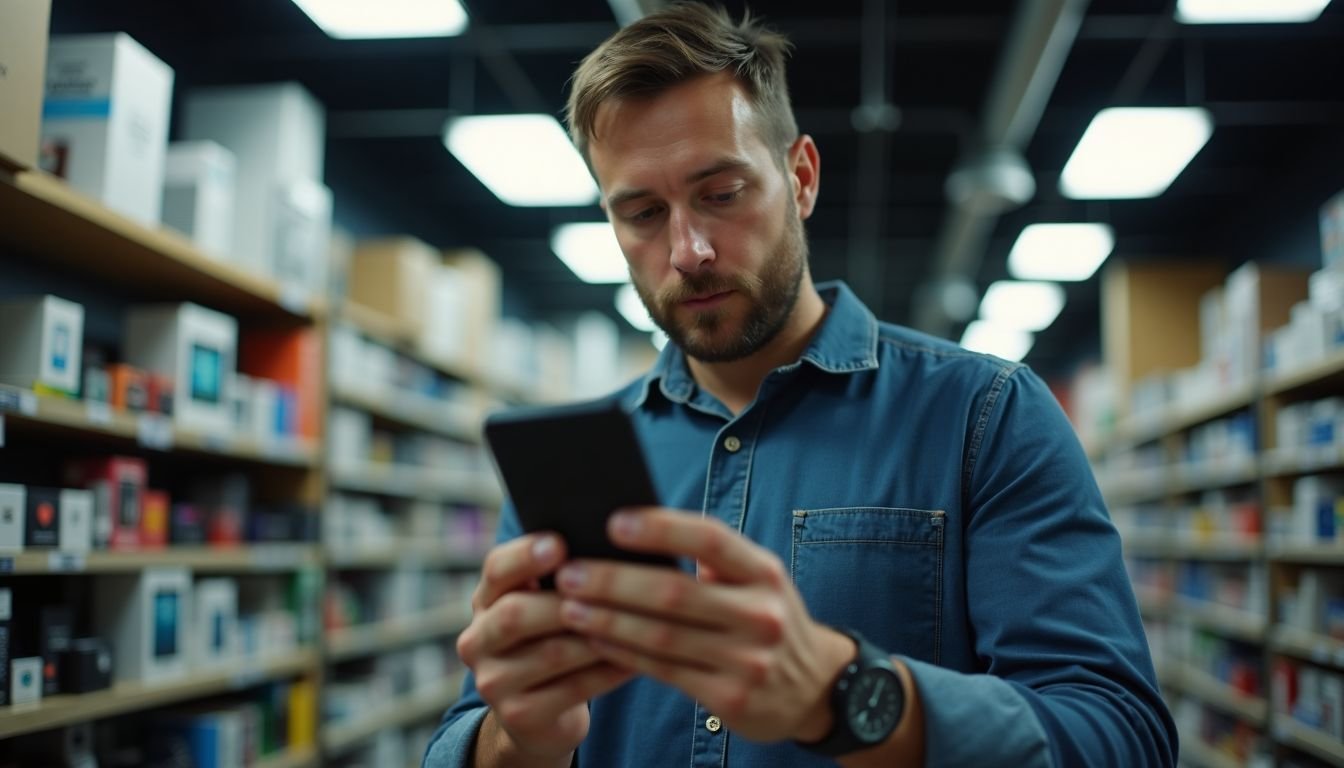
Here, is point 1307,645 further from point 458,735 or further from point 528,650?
point 528,650

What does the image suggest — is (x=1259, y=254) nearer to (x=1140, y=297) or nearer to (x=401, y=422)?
(x=1140, y=297)

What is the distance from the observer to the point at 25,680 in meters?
2.56

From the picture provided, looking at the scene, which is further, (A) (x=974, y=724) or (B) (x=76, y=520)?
(B) (x=76, y=520)

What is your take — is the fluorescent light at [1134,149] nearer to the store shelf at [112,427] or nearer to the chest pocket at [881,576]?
the store shelf at [112,427]

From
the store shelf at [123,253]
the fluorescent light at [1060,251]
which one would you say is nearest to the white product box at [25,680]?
the store shelf at [123,253]

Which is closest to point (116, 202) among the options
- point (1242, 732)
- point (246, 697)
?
point (246, 697)

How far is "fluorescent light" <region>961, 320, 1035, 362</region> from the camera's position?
40.0 feet

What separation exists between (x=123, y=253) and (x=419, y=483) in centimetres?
306

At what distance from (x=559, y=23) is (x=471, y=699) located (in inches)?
185

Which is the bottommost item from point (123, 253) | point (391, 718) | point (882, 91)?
point (391, 718)

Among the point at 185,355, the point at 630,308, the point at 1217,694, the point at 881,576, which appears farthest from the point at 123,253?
the point at 630,308

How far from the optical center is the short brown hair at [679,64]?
1464mm

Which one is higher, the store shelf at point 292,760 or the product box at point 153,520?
the product box at point 153,520

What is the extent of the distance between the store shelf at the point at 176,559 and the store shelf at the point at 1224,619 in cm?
434
